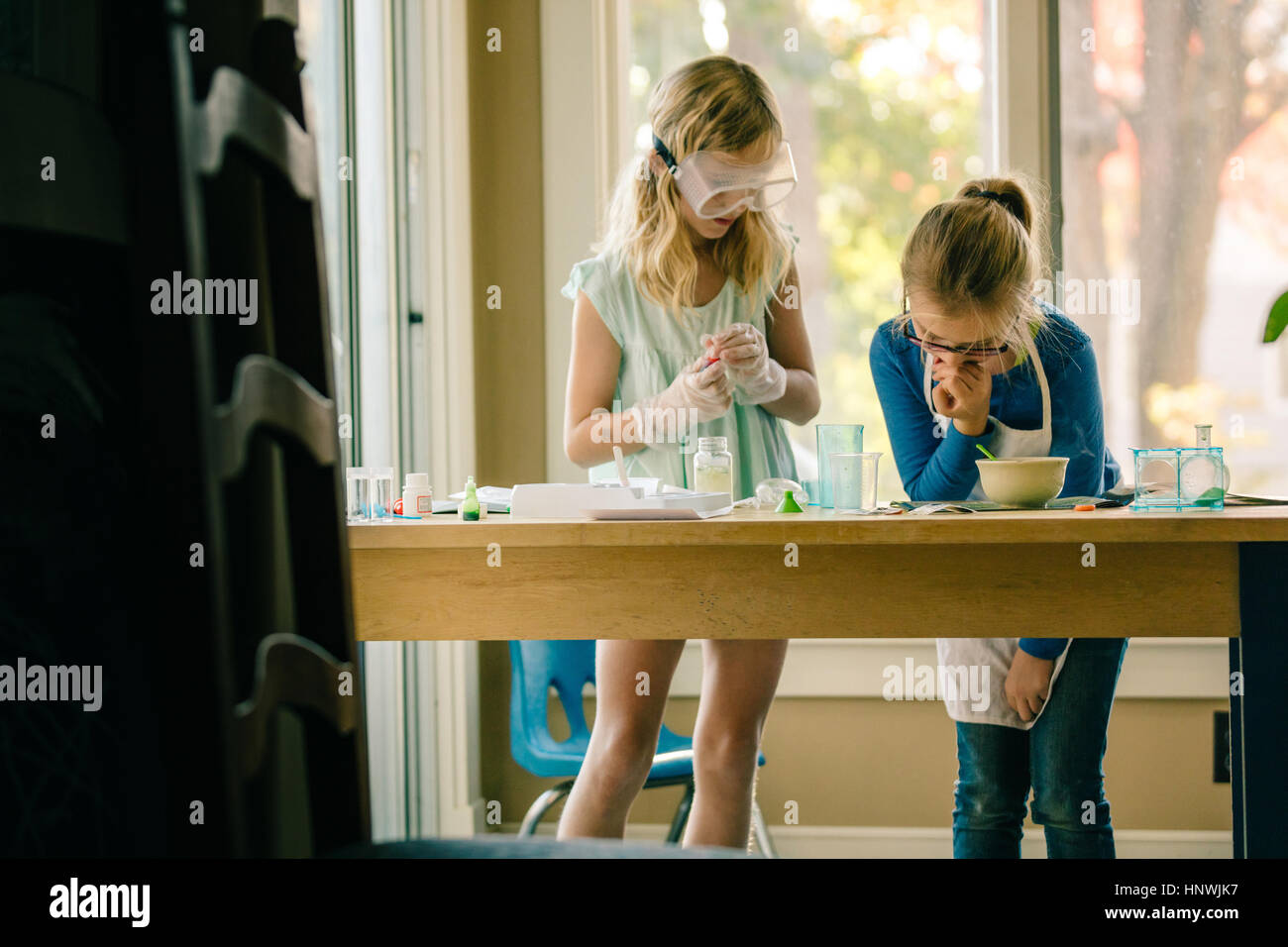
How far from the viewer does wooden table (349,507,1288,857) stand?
920 millimetres

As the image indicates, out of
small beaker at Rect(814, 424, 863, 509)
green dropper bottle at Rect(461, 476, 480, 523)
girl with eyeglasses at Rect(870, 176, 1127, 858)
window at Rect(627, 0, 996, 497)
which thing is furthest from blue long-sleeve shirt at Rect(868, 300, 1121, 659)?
window at Rect(627, 0, 996, 497)

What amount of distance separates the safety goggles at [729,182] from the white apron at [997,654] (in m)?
0.32

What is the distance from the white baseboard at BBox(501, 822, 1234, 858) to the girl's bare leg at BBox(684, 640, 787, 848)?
98cm

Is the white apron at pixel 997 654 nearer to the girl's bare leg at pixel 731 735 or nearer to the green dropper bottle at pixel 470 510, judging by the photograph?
the girl's bare leg at pixel 731 735

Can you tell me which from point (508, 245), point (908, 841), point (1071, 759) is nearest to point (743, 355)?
point (1071, 759)

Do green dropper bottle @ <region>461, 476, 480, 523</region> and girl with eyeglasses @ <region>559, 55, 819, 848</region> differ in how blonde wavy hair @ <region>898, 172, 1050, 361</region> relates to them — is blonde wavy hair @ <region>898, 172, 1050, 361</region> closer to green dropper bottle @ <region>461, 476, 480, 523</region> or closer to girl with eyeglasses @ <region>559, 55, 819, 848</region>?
girl with eyeglasses @ <region>559, 55, 819, 848</region>

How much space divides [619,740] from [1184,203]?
1908 millimetres

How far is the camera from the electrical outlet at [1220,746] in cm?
212

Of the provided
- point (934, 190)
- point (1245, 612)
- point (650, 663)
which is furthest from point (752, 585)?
point (934, 190)

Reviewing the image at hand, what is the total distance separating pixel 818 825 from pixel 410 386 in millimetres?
1401

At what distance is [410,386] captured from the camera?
7.00ft

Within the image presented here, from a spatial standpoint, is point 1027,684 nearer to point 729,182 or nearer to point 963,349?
point 963,349

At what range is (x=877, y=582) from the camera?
3.29 feet

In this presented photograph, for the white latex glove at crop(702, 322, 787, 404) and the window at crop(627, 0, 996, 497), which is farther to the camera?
the window at crop(627, 0, 996, 497)
